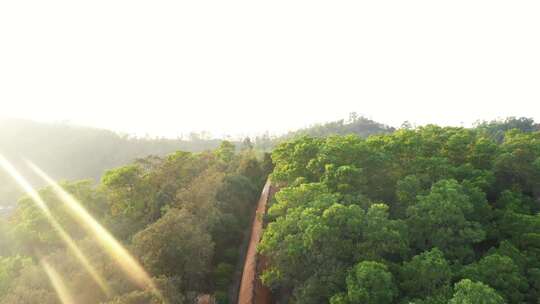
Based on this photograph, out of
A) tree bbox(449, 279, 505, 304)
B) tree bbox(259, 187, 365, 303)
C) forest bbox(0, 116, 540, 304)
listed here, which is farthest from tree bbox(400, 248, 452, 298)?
tree bbox(259, 187, 365, 303)

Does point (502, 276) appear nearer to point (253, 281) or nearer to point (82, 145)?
point (253, 281)

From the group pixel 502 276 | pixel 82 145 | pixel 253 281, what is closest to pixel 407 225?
pixel 502 276

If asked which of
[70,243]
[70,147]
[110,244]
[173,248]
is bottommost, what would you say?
[70,243]

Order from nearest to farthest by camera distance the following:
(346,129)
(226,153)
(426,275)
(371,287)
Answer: (371,287), (426,275), (226,153), (346,129)

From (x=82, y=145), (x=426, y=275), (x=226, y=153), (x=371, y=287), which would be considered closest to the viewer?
(x=371, y=287)

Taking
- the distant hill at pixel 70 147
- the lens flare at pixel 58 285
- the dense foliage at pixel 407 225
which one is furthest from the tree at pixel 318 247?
the distant hill at pixel 70 147

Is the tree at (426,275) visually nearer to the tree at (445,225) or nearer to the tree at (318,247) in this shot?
the tree at (445,225)
